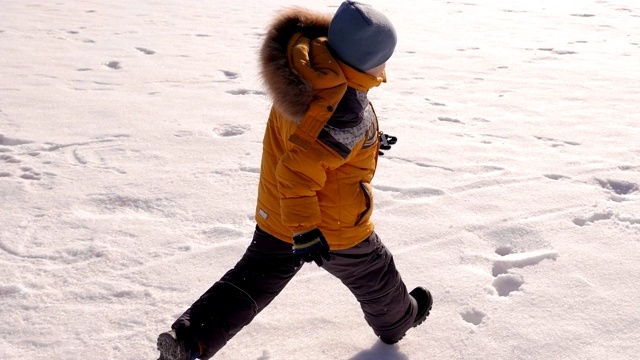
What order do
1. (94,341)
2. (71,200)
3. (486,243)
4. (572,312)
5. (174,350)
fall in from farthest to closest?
(71,200)
(486,243)
(572,312)
(94,341)
(174,350)

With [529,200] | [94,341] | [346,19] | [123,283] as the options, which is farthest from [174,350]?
[529,200]

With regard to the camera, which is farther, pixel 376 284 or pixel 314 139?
pixel 376 284

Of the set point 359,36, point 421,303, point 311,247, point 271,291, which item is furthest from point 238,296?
point 359,36

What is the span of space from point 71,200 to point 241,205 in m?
0.79

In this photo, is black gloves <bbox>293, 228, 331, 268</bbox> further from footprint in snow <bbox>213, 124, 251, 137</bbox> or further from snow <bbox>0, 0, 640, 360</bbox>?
footprint in snow <bbox>213, 124, 251, 137</bbox>

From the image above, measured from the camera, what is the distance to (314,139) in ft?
6.34

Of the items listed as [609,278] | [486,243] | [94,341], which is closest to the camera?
[94,341]

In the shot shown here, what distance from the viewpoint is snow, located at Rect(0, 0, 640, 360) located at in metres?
2.42

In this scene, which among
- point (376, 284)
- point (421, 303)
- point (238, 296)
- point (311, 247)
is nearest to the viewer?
point (311, 247)

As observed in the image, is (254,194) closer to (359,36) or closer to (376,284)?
(376,284)

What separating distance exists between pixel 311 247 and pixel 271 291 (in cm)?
36

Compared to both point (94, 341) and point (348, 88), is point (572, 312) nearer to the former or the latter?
point (348, 88)

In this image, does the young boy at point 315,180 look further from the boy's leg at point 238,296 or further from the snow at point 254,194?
the snow at point 254,194

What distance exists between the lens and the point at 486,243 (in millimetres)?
3025
